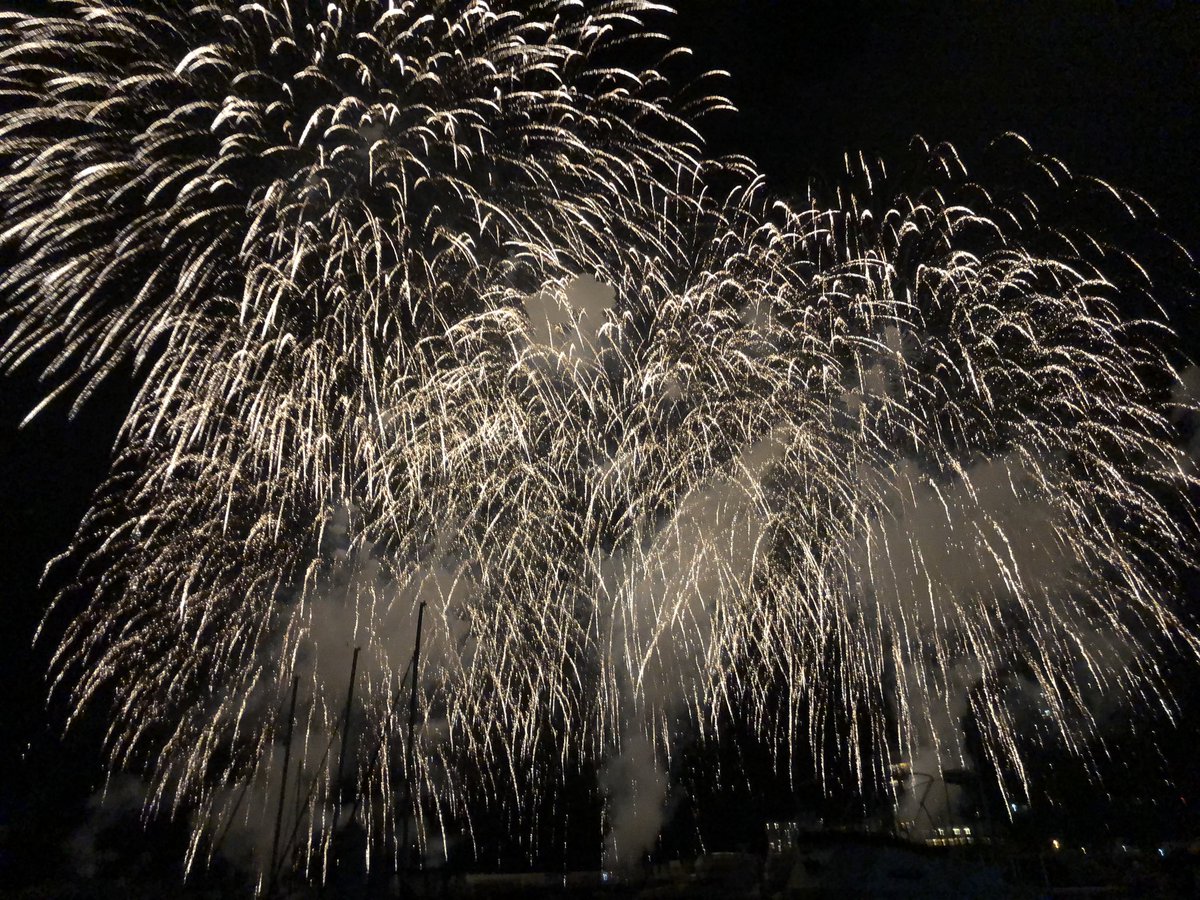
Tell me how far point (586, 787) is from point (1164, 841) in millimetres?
33153

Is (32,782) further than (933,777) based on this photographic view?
No

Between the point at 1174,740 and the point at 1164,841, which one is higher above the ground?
the point at 1174,740

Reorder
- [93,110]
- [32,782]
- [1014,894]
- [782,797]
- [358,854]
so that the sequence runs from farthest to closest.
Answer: [782,797], [32,782], [358,854], [1014,894], [93,110]

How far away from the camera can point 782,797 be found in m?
45.0

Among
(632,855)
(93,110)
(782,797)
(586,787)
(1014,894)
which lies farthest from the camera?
(586,787)

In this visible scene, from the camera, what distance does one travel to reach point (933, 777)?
41.3 m

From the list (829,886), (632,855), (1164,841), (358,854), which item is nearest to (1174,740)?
(1164,841)

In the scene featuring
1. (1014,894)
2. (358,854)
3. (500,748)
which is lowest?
(1014,894)

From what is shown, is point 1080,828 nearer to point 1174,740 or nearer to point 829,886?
point 1174,740

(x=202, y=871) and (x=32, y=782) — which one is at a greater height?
(x=32, y=782)

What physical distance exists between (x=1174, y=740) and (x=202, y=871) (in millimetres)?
51019

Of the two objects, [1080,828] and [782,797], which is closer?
[782,797]

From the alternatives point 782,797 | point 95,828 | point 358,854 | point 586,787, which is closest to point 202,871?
point 95,828

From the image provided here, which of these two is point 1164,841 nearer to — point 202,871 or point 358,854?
point 358,854
